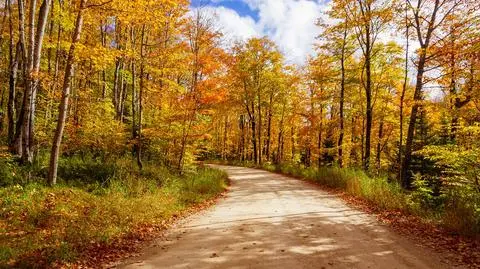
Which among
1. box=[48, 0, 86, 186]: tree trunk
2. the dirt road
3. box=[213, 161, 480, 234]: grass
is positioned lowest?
the dirt road

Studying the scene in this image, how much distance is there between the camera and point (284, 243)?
6863 millimetres

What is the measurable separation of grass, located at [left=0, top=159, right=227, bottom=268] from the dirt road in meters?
1.16

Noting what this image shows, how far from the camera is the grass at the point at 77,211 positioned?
6.15m

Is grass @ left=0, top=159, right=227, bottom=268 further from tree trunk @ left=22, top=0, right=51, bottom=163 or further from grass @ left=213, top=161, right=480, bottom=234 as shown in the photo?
grass @ left=213, top=161, right=480, bottom=234

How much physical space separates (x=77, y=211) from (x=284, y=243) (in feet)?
16.9

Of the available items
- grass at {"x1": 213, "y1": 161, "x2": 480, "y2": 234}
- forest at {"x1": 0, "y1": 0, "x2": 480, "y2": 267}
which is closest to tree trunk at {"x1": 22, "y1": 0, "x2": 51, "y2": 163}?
forest at {"x1": 0, "y1": 0, "x2": 480, "y2": 267}

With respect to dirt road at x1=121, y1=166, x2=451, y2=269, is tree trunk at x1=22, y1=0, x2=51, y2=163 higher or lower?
higher

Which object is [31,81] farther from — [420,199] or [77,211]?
[420,199]

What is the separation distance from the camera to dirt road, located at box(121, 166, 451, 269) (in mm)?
5793

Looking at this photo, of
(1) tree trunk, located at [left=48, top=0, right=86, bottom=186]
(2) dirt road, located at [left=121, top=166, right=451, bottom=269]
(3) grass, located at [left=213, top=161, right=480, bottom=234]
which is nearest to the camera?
(2) dirt road, located at [left=121, top=166, right=451, bottom=269]

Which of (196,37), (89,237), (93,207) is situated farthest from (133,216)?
(196,37)

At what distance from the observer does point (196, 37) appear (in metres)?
18.1

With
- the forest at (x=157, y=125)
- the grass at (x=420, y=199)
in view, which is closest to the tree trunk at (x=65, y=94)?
the forest at (x=157, y=125)

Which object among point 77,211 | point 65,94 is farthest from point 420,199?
point 65,94
